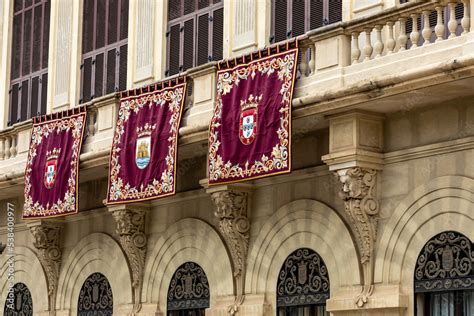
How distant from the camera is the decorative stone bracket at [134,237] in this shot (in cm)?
2434

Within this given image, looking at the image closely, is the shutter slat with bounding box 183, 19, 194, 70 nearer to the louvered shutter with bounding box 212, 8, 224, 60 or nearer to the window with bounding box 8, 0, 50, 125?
the louvered shutter with bounding box 212, 8, 224, 60

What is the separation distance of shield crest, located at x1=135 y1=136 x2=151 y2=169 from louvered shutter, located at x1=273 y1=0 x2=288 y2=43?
290 centimetres

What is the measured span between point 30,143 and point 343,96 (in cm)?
930

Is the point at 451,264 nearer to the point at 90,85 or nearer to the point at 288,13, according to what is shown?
the point at 288,13

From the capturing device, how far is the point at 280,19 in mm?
22250

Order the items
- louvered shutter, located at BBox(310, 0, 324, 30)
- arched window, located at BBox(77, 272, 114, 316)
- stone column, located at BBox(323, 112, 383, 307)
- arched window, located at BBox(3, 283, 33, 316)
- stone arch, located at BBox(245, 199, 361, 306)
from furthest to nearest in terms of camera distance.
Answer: arched window, located at BBox(3, 283, 33, 316), arched window, located at BBox(77, 272, 114, 316), louvered shutter, located at BBox(310, 0, 324, 30), stone arch, located at BBox(245, 199, 361, 306), stone column, located at BBox(323, 112, 383, 307)

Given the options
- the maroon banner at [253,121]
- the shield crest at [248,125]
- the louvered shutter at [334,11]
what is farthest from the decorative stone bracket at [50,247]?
the louvered shutter at [334,11]

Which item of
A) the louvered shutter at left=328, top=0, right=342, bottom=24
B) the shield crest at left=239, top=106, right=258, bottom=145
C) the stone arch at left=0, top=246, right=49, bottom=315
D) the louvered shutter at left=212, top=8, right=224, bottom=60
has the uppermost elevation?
the louvered shutter at left=212, top=8, right=224, bottom=60

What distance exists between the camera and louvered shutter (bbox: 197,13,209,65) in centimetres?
2398

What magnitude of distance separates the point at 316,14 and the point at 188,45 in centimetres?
369

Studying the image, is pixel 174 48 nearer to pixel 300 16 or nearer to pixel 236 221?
pixel 300 16

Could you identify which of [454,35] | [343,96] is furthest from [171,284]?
[454,35]

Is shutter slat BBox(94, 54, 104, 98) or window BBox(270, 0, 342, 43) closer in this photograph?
window BBox(270, 0, 342, 43)

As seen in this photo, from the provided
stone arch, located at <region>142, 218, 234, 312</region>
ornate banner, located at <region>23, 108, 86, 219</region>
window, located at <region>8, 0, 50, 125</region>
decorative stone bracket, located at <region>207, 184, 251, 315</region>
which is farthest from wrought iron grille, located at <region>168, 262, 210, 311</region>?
window, located at <region>8, 0, 50, 125</region>
